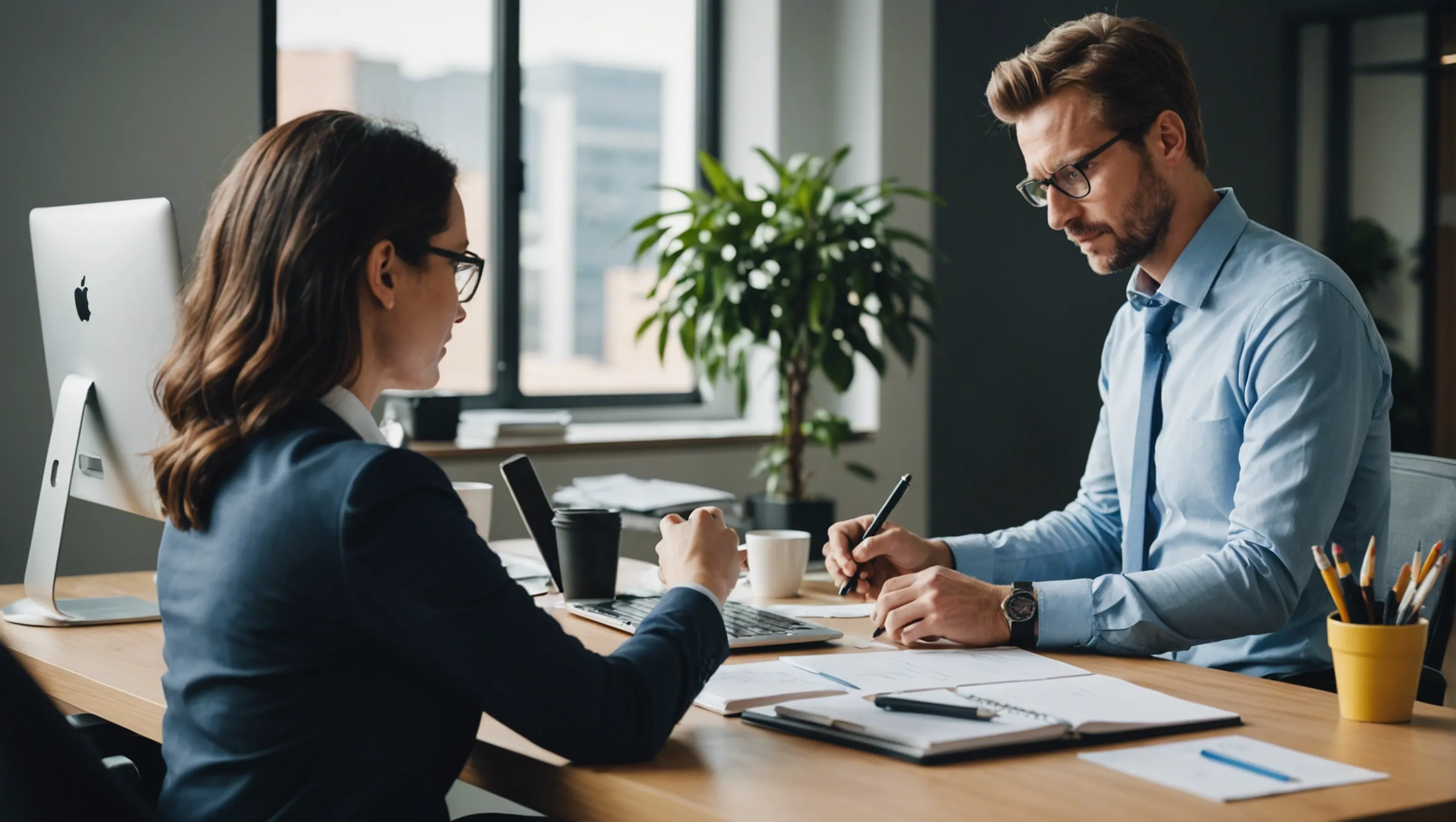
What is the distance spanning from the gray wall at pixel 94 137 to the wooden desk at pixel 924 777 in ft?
6.35

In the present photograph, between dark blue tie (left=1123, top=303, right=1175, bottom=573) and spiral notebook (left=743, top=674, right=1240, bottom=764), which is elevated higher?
dark blue tie (left=1123, top=303, right=1175, bottom=573)

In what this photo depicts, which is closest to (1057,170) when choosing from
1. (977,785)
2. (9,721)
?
(977,785)

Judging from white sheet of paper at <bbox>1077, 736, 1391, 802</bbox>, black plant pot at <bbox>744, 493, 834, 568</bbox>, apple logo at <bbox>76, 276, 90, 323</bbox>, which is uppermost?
apple logo at <bbox>76, 276, 90, 323</bbox>

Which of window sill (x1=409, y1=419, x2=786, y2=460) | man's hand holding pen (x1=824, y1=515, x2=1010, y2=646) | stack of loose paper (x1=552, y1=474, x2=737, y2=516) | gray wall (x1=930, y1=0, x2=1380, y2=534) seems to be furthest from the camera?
gray wall (x1=930, y1=0, x2=1380, y2=534)

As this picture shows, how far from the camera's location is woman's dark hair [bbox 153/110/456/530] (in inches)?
44.9

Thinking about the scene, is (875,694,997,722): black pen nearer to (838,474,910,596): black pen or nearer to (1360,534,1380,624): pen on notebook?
(1360,534,1380,624): pen on notebook

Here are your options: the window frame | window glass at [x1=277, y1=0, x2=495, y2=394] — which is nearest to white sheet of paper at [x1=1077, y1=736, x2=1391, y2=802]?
window glass at [x1=277, y1=0, x2=495, y2=394]

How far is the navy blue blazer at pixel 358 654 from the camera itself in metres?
1.05

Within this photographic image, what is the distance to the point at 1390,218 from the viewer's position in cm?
534

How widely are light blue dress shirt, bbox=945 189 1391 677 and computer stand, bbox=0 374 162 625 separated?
1.10m

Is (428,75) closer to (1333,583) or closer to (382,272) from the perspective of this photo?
(382,272)

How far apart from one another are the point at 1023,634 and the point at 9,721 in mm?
1015

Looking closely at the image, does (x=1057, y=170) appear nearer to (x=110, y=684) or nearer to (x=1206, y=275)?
(x=1206, y=275)

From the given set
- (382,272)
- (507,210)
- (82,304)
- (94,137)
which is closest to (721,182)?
(507,210)
